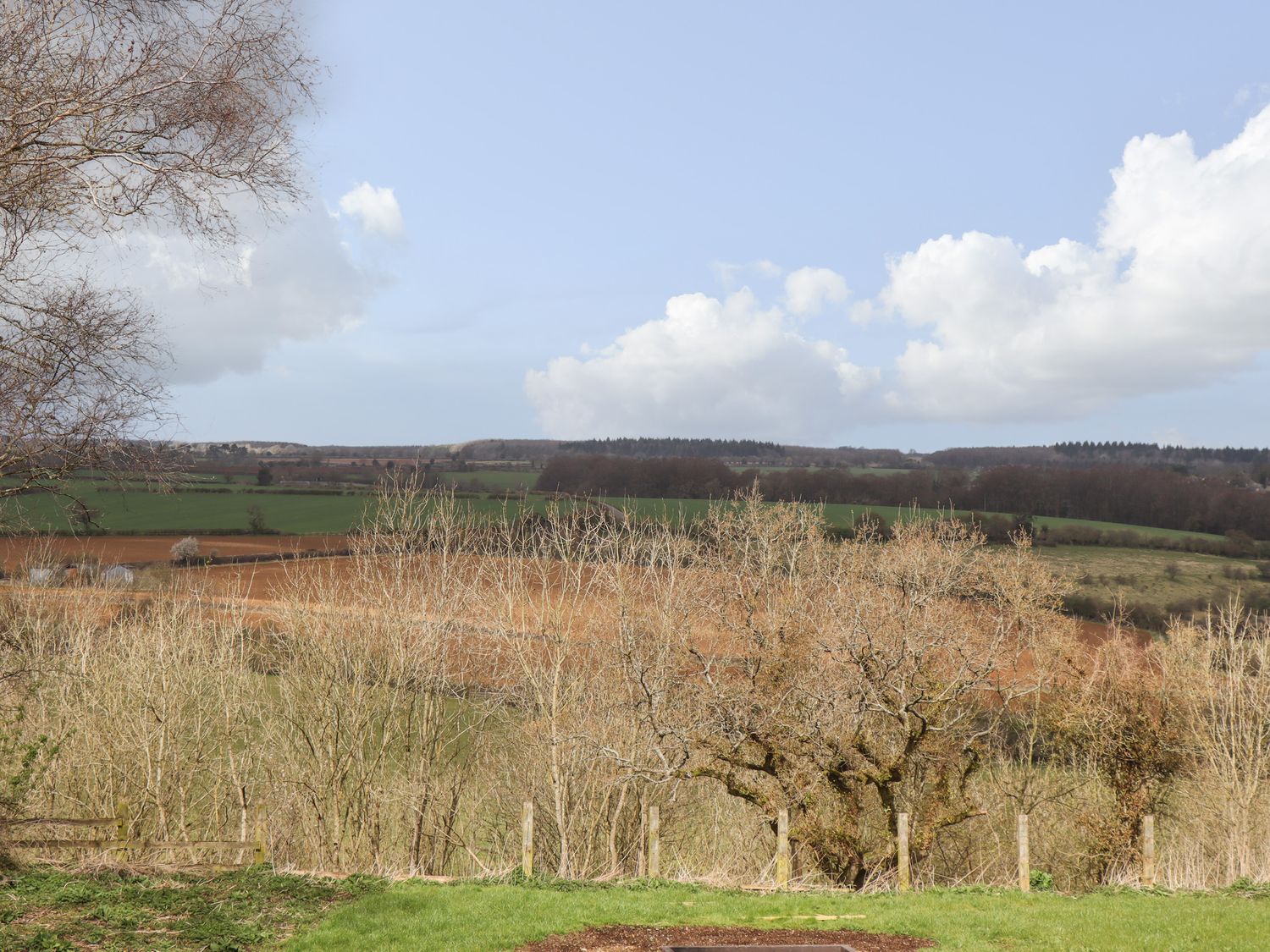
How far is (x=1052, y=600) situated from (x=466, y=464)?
6589cm

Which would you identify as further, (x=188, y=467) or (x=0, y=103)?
(x=188, y=467)

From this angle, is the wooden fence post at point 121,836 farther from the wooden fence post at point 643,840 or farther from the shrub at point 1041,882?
the shrub at point 1041,882

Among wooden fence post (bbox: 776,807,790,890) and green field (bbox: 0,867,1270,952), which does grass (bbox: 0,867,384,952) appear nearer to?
green field (bbox: 0,867,1270,952)

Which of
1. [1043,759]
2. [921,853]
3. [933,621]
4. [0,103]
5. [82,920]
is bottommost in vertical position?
[1043,759]

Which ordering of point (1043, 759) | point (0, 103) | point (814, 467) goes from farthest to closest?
point (814, 467), point (1043, 759), point (0, 103)

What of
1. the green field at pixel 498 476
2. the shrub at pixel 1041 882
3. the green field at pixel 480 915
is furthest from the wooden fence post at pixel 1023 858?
the green field at pixel 498 476

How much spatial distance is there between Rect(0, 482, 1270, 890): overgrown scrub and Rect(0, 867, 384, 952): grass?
23.6 ft

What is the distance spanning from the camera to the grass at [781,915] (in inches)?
418

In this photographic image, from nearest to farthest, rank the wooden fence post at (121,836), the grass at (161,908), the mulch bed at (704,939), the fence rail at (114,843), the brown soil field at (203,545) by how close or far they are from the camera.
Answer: the grass at (161,908)
the mulch bed at (704,939)
the fence rail at (114,843)
the wooden fence post at (121,836)
the brown soil field at (203,545)

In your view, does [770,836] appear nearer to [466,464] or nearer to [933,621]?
[933,621]

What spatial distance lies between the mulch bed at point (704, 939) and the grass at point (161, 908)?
3.09 m

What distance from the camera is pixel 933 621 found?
70.5 feet

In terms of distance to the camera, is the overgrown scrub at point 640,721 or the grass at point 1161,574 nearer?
the overgrown scrub at point 640,721

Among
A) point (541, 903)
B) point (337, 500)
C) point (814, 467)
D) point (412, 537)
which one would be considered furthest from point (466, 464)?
point (541, 903)
